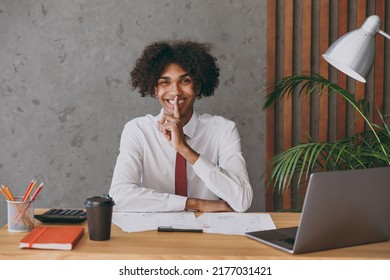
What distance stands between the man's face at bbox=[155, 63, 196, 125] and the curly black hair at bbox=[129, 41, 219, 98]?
0.03m

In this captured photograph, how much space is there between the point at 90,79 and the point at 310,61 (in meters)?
1.47

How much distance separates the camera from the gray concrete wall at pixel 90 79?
3.54 m

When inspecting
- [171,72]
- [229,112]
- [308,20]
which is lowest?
[229,112]

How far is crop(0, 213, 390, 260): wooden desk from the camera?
155 cm

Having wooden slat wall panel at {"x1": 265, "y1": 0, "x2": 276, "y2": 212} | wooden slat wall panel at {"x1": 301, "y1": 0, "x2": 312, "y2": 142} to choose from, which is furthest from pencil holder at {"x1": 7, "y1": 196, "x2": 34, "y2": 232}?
wooden slat wall panel at {"x1": 301, "y1": 0, "x2": 312, "y2": 142}

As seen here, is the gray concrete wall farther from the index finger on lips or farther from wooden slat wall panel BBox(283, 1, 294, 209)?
the index finger on lips

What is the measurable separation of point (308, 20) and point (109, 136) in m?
1.53

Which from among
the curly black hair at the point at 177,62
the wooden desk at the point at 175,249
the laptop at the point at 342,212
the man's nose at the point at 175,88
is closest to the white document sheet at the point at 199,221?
the wooden desk at the point at 175,249

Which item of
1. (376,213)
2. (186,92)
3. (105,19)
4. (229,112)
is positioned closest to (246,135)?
(229,112)

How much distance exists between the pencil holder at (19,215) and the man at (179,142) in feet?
1.86

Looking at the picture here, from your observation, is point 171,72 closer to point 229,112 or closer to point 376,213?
point 229,112
